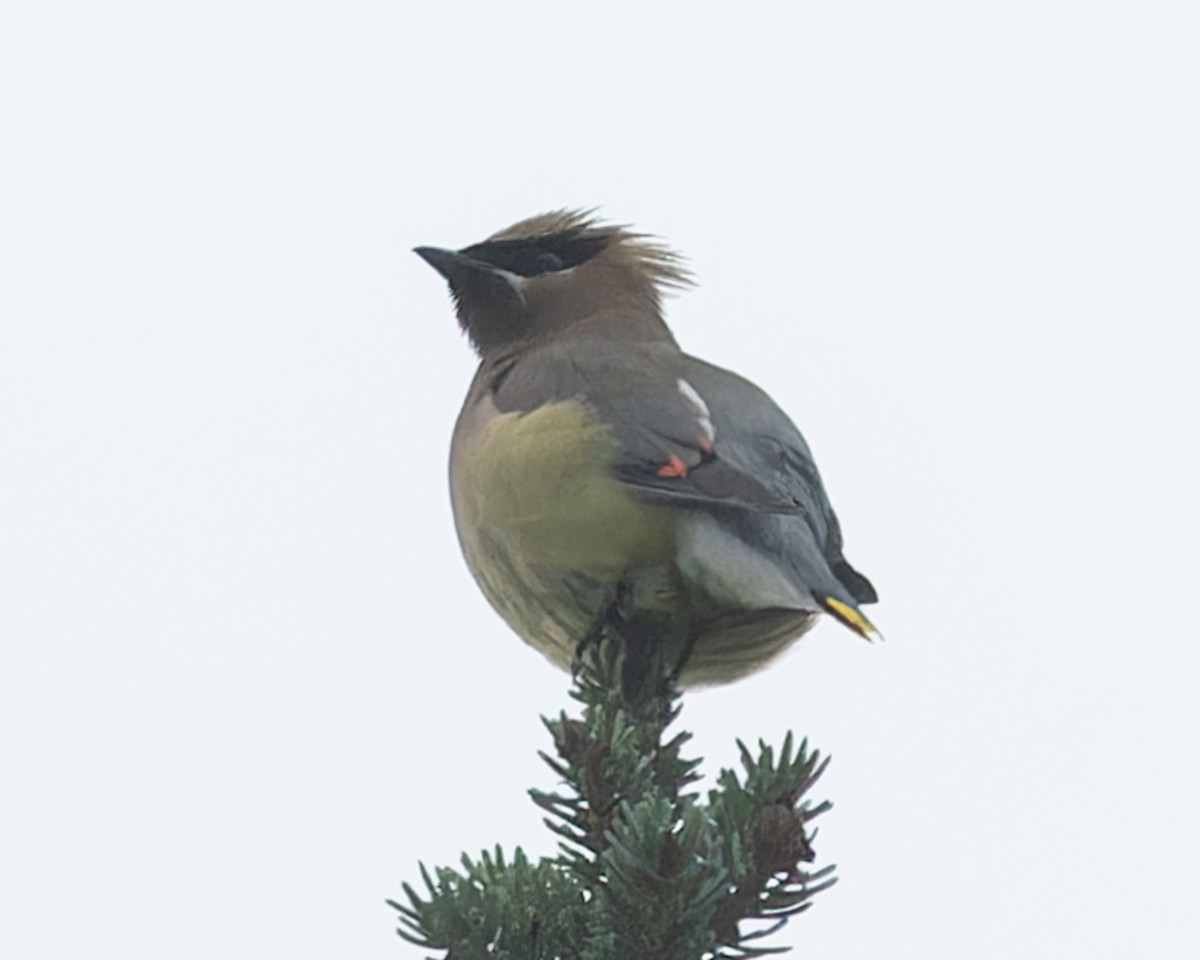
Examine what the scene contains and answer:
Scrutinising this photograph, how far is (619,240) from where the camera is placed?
4.61 metres

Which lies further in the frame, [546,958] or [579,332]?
[579,332]

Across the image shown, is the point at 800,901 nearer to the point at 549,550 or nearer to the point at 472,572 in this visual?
the point at 549,550

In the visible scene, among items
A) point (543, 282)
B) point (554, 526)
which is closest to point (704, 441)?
point (554, 526)

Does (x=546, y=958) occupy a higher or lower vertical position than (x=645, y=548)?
lower

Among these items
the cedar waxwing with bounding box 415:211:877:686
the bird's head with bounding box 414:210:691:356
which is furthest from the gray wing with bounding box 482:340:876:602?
the bird's head with bounding box 414:210:691:356

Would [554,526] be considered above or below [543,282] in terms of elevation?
below

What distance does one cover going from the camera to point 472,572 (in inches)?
146

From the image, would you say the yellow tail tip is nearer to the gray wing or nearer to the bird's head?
the gray wing

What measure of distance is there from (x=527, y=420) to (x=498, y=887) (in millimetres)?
1538

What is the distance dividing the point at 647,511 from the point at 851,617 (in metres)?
0.44

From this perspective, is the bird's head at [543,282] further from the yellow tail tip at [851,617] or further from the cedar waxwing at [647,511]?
Result: the yellow tail tip at [851,617]

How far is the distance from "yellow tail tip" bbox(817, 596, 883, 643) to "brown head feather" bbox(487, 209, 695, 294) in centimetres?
160

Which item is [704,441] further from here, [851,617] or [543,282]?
[543,282]

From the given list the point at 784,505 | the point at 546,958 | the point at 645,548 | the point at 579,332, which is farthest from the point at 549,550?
the point at 546,958
